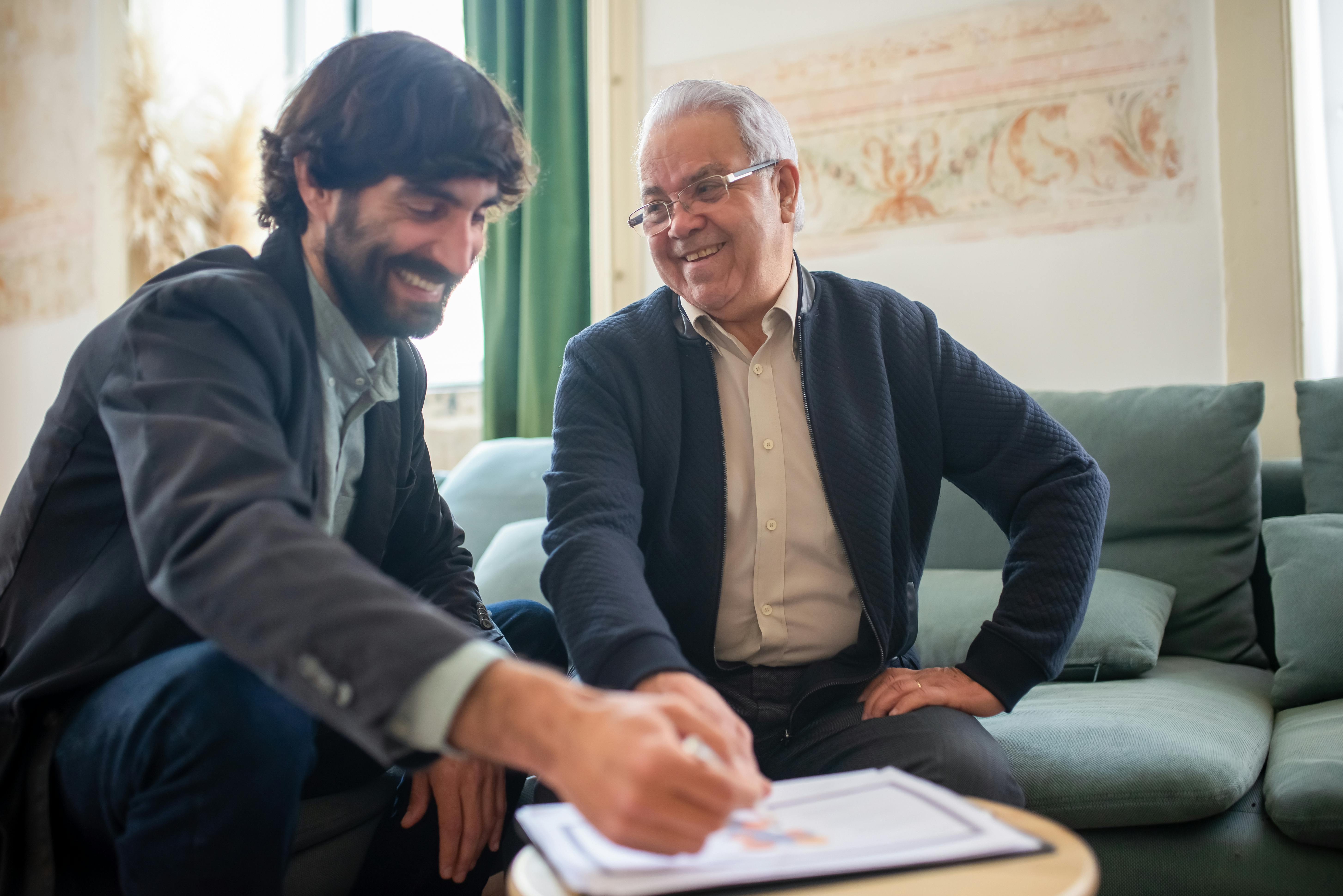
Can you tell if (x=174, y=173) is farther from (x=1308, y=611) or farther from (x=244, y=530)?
(x=1308, y=611)

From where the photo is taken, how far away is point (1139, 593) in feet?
5.84

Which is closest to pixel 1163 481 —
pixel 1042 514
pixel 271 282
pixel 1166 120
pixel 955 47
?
pixel 1042 514

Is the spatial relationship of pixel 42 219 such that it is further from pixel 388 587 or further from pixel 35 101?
pixel 388 587

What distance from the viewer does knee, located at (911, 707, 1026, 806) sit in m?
1.12

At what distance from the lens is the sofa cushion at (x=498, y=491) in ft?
7.61

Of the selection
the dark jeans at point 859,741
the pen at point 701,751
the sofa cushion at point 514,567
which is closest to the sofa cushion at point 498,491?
the sofa cushion at point 514,567

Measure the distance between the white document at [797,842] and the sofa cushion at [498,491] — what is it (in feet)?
4.96

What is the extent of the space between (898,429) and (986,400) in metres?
0.13

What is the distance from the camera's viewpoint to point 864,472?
137cm

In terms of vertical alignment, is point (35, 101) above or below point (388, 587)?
above

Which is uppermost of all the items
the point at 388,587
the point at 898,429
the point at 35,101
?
the point at 35,101

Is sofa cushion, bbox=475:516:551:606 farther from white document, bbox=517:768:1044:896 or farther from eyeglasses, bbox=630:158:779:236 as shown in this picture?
white document, bbox=517:768:1044:896

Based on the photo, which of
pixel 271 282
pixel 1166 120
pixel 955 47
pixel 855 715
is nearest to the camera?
pixel 271 282

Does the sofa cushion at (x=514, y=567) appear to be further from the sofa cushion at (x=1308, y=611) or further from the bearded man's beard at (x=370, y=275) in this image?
the sofa cushion at (x=1308, y=611)
